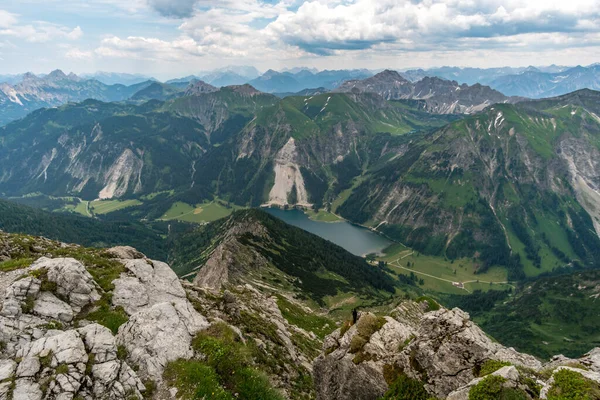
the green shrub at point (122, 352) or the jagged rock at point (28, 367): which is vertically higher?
the jagged rock at point (28, 367)

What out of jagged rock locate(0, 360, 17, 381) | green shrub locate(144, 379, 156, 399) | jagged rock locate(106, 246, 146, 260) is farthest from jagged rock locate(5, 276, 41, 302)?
jagged rock locate(106, 246, 146, 260)

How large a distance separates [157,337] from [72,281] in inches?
496

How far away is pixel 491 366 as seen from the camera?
25.3 metres

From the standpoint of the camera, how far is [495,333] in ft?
639

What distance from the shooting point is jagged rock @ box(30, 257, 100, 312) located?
106 feet

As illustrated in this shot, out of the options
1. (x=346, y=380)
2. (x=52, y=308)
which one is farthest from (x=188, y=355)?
(x=346, y=380)

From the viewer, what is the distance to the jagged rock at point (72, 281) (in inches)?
1268

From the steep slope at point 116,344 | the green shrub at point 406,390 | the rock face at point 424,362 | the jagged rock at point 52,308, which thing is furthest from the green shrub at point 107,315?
the green shrub at point 406,390

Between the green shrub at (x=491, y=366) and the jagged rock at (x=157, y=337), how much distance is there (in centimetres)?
2330

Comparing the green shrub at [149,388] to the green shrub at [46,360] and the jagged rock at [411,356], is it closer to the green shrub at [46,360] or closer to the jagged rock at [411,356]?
the green shrub at [46,360]

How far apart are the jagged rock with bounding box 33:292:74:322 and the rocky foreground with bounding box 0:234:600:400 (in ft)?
0.29

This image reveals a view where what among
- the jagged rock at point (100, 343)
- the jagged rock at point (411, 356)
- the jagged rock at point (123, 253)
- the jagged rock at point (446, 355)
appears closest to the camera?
the jagged rock at point (100, 343)

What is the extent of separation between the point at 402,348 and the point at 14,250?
5090cm

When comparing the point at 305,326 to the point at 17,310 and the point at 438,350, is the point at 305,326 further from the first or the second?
the point at 17,310
